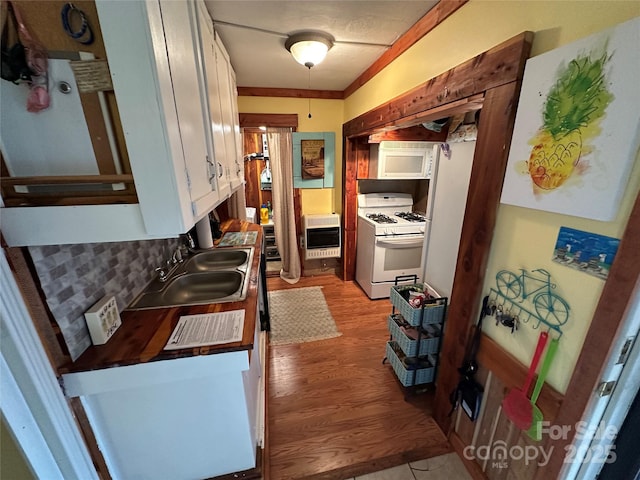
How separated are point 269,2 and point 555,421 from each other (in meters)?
2.33

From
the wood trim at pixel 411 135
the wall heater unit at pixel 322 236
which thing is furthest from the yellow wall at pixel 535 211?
the wall heater unit at pixel 322 236

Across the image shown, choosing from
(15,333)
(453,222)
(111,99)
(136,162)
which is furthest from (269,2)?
(15,333)

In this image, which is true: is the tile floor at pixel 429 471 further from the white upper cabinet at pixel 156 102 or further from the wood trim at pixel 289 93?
the wood trim at pixel 289 93

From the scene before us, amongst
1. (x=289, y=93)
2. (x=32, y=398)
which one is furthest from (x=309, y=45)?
(x=32, y=398)

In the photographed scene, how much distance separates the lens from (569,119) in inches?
31.7

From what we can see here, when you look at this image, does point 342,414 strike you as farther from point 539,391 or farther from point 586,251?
point 586,251

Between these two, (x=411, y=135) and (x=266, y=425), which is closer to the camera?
(x=266, y=425)

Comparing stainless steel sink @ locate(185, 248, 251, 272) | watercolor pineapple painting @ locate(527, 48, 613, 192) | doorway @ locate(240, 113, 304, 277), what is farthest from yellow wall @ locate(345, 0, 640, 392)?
doorway @ locate(240, 113, 304, 277)

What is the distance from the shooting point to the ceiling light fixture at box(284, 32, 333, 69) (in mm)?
1659

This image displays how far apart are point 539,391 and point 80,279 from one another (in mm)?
1831

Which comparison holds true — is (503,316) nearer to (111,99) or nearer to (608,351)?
(608,351)

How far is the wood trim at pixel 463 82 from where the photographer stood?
926 millimetres

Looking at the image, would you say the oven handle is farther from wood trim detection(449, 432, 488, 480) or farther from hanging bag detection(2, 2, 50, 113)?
hanging bag detection(2, 2, 50, 113)

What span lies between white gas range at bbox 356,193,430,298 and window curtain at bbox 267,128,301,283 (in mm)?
919
